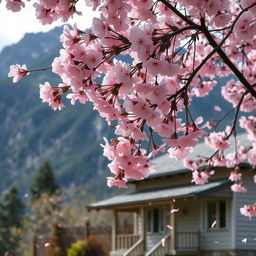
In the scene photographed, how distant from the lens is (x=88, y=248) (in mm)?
27844

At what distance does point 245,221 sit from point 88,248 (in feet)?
23.7

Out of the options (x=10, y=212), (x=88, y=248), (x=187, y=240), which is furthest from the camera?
(x=10, y=212)

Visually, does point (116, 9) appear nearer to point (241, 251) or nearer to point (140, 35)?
point (140, 35)

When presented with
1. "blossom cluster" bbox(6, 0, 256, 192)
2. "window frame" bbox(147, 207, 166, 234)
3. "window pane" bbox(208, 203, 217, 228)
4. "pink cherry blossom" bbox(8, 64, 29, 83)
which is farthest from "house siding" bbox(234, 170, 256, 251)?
"pink cherry blossom" bbox(8, 64, 29, 83)

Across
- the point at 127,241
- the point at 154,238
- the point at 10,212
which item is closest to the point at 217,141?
the point at 127,241

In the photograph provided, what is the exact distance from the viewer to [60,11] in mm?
4953

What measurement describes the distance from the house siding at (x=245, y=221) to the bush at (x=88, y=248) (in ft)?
22.9

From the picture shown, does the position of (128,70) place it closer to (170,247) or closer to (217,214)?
(170,247)

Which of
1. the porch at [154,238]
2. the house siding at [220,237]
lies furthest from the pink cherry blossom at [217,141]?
the house siding at [220,237]

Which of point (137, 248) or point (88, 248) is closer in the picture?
point (137, 248)

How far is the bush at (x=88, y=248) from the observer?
2750 cm

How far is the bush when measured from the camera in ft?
90.2

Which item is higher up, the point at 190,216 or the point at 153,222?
the point at 190,216

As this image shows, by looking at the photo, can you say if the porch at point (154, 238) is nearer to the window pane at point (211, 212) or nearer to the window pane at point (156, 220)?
the window pane at point (156, 220)
